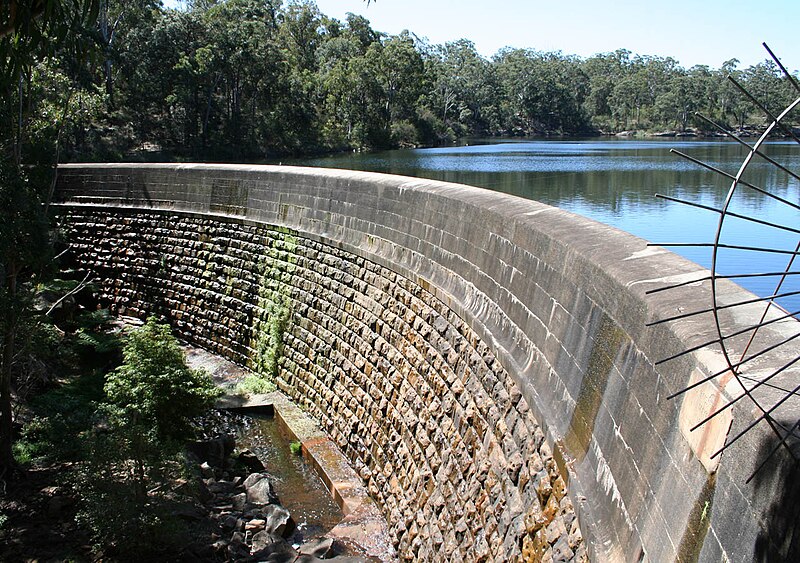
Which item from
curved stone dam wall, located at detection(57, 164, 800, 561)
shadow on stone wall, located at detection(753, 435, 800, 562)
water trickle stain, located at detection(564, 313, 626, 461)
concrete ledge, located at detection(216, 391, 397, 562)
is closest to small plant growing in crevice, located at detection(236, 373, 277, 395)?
concrete ledge, located at detection(216, 391, 397, 562)

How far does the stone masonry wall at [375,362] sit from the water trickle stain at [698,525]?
124 cm

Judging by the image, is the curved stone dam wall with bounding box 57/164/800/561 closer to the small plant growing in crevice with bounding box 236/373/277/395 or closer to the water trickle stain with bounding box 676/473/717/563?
the water trickle stain with bounding box 676/473/717/563

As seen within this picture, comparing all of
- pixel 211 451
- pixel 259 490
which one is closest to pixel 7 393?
pixel 211 451

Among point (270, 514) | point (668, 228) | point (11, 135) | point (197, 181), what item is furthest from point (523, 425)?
point (668, 228)

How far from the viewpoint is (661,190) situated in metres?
22.9

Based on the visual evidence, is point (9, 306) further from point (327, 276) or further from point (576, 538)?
point (576, 538)

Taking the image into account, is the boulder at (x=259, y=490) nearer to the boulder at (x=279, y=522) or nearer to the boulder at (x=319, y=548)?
the boulder at (x=279, y=522)

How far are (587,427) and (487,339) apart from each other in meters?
2.24

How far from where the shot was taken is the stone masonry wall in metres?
6.10

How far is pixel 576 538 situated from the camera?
481 centimetres

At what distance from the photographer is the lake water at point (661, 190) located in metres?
15.1

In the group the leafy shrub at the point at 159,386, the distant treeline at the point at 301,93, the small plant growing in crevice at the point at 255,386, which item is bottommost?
the small plant growing in crevice at the point at 255,386

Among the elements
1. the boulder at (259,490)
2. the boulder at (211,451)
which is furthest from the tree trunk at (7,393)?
the boulder at (259,490)

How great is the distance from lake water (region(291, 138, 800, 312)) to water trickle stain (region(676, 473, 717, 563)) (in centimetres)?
677
